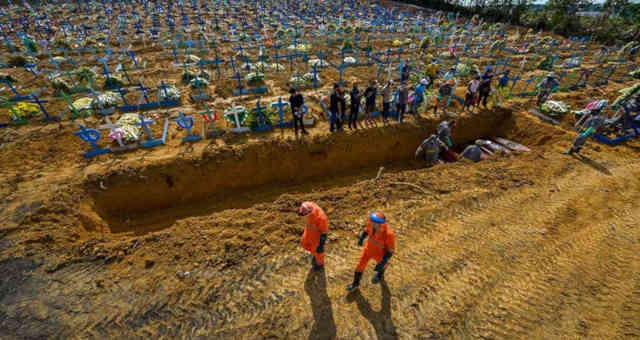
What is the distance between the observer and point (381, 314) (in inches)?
186

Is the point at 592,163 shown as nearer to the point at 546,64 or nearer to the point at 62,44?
the point at 546,64

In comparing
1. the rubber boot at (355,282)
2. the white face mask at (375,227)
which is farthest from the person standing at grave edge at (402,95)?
the rubber boot at (355,282)

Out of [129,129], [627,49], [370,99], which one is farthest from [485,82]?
[627,49]

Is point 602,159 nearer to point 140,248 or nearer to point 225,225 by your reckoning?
point 225,225

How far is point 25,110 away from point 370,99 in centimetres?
1430

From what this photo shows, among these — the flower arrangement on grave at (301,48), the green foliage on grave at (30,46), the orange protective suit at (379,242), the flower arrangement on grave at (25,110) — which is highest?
the green foliage on grave at (30,46)

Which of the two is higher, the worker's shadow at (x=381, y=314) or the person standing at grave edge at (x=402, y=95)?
the person standing at grave edge at (x=402, y=95)

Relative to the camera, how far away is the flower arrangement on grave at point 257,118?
9.73 metres

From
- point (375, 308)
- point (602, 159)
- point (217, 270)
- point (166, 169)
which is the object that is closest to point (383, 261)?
point (375, 308)

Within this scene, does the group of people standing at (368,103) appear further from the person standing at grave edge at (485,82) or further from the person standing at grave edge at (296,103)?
the person standing at grave edge at (485,82)

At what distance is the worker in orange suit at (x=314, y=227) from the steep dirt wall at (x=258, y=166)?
4868 mm

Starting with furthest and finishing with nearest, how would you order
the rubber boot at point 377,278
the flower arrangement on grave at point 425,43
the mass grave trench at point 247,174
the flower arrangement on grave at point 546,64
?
the flower arrangement on grave at point 425,43 < the flower arrangement on grave at point 546,64 < the mass grave trench at point 247,174 < the rubber boot at point 377,278

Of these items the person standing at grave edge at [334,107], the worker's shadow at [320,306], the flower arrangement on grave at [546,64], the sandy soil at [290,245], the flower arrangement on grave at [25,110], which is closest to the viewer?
the worker's shadow at [320,306]

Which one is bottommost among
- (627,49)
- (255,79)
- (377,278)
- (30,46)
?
(377,278)
